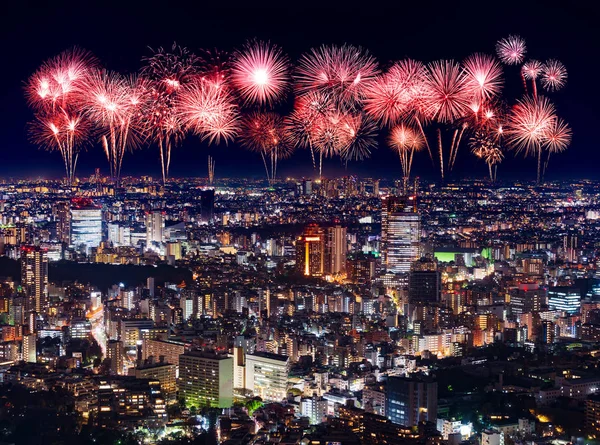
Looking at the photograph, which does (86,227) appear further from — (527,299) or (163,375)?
(163,375)

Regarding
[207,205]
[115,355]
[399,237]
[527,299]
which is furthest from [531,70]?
[399,237]

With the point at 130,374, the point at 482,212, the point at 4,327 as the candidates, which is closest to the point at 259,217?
the point at 482,212

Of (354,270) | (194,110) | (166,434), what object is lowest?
(166,434)

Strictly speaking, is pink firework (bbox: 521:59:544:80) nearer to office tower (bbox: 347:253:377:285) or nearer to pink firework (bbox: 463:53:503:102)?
pink firework (bbox: 463:53:503:102)

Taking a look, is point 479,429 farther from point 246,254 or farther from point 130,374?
point 246,254

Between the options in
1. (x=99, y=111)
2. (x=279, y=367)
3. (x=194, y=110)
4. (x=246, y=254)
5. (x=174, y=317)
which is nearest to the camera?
(x=194, y=110)

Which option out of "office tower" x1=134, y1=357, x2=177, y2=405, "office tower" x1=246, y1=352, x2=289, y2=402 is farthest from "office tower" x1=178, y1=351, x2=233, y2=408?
"office tower" x1=246, y1=352, x2=289, y2=402

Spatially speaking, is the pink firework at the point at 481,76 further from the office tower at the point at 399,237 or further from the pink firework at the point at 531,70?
the office tower at the point at 399,237
